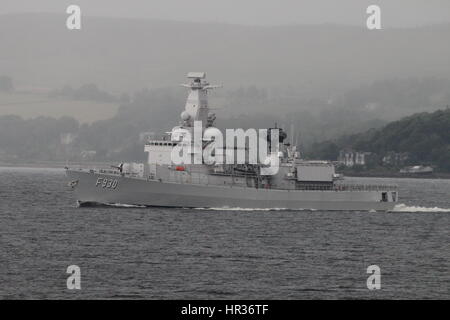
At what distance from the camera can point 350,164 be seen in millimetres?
199000

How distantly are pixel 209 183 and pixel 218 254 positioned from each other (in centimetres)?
1892

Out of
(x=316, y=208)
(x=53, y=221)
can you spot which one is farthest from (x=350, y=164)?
(x=53, y=221)

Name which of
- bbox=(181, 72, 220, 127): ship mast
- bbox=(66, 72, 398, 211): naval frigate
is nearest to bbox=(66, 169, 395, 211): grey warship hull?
bbox=(66, 72, 398, 211): naval frigate

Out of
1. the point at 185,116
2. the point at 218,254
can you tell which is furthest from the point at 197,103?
the point at 218,254

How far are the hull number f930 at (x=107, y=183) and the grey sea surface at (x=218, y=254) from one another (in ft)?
5.22

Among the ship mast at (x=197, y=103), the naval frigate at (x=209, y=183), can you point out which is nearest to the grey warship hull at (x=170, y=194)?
the naval frigate at (x=209, y=183)

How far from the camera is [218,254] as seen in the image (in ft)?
117

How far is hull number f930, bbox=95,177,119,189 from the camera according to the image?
2066 inches

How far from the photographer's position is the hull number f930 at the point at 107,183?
52.5m

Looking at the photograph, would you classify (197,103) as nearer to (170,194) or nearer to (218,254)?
(170,194)

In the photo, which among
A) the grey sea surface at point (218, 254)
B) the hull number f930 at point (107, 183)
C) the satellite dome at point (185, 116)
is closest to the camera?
the grey sea surface at point (218, 254)

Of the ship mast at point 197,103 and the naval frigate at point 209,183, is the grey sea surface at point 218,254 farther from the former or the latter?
the ship mast at point 197,103

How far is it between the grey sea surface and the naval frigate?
101cm
